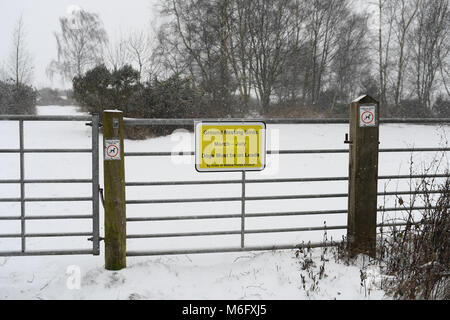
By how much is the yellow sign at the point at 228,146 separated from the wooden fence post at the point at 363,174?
1.04 meters

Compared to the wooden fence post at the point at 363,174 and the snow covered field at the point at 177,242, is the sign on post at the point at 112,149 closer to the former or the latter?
the snow covered field at the point at 177,242

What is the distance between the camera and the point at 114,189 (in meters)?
3.75

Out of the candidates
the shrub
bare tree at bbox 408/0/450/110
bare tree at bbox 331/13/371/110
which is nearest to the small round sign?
the shrub

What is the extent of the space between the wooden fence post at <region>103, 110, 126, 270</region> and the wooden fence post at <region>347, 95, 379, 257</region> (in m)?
2.53

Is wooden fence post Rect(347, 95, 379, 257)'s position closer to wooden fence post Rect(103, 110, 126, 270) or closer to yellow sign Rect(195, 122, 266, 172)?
yellow sign Rect(195, 122, 266, 172)

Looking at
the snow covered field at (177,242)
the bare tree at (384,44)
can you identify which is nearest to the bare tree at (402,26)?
the bare tree at (384,44)

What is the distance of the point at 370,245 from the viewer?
13.3ft

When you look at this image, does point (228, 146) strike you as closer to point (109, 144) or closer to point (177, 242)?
point (109, 144)

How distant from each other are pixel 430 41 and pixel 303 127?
1461 centimetres

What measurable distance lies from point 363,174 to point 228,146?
1.55 meters

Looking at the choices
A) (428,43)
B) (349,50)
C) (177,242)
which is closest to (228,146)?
(177,242)

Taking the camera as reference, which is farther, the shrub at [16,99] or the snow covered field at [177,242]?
the shrub at [16,99]

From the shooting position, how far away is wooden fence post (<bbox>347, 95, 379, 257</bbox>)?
3.99 metres

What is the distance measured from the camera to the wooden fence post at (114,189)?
12.1ft
